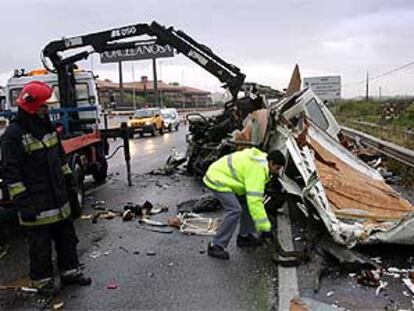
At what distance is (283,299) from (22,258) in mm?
3149

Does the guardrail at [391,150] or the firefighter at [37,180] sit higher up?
the firefighter at [37,180]

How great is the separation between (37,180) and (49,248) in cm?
64

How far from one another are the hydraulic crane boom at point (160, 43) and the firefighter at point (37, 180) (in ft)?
27.9

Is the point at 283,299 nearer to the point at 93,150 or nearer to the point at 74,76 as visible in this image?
the point at 93,150

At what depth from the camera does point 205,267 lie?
5777 millimetres

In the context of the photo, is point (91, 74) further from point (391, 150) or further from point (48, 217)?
point (48, 217)

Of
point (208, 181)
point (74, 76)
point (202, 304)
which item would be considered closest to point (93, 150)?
point (74, 76)

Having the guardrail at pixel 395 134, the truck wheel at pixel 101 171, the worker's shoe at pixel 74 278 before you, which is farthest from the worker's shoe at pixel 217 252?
the guardrail at pixel 395 134

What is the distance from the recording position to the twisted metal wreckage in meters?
5.94

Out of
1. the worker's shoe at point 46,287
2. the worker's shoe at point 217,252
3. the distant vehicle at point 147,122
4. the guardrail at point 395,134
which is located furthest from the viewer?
the distant vehicle at point 147,122

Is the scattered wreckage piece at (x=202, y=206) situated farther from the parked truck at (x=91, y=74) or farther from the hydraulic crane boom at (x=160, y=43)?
the hydraulic crane boom at (x=160, y=43)

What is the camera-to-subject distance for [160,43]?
13.9 m

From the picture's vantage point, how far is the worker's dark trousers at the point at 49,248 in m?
5.20

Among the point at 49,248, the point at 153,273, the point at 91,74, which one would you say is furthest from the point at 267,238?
the point at 91,74
